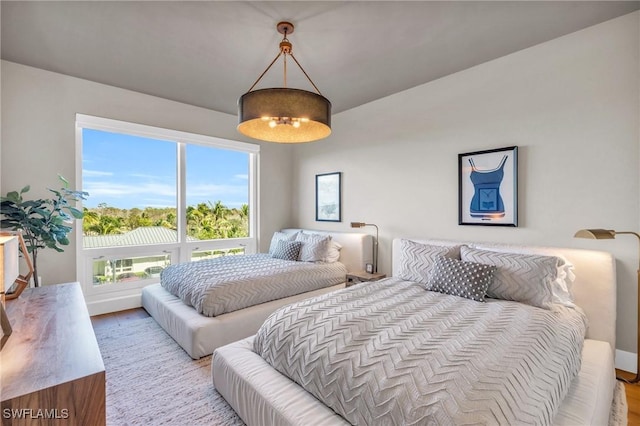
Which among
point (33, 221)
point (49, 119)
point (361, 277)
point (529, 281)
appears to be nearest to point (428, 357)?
point (529, 281)

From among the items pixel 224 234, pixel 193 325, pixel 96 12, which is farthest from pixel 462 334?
pixel 224 234

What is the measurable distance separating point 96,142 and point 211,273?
90.0 inches

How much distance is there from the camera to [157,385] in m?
2.09

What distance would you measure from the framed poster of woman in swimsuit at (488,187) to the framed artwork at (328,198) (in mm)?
1802

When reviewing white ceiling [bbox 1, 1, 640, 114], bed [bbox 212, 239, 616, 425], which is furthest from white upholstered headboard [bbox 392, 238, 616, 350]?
white ceiling [bbox 1, 1, 640, 114]

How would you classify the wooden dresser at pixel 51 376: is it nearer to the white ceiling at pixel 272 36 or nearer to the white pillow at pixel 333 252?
the white ceiling at pixel 272 36

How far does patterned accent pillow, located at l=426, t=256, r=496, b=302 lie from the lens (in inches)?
89.4

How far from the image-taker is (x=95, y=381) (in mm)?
951

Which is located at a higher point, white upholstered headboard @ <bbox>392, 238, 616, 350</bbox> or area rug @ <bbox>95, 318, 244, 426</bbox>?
white upholstered headboard @ <bbox>392, 238, 616, 350</bbox>

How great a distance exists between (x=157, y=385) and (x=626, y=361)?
11.9ft

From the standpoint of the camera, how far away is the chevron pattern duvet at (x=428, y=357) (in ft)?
3.67

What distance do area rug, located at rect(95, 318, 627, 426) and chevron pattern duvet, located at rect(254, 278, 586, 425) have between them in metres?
0.51

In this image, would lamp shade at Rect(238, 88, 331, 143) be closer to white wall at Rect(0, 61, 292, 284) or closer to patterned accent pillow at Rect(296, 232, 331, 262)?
patterned accent pillow at Rect(296, 232, 331, 262)

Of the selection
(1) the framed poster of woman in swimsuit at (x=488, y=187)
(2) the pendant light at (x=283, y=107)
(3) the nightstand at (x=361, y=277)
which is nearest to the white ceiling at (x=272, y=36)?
(2) the pendant light at (x=283, y=107)
